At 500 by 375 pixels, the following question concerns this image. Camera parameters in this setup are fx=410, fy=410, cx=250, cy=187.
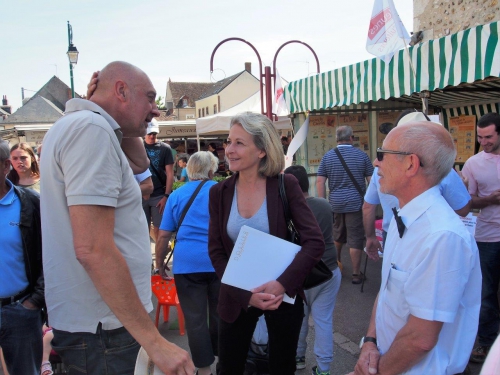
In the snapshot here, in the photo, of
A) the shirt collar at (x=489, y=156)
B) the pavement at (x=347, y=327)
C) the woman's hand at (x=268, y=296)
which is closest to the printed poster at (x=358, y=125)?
the pavement at (x=347, y=327)

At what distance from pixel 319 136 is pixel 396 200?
479 centimetres

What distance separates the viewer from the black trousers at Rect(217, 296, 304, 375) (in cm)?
234

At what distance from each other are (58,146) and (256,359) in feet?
8.01

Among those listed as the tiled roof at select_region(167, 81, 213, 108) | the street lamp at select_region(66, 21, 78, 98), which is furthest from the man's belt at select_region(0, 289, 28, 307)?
the tiled roof at select_region(167, 81, 213, 108)

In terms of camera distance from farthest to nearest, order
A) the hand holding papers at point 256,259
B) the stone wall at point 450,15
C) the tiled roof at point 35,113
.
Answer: the tiled roof at point 35,113 → the stone wall at point 450,15 → the hand holding papers at point 256,259

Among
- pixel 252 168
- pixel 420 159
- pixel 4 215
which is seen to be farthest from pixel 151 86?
pixel 4 215

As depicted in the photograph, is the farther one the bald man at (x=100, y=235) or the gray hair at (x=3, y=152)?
the gray hair at (x=3, y=152)

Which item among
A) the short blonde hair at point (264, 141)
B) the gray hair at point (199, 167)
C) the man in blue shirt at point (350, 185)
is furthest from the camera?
the man in blue shirt at point (350, 185)

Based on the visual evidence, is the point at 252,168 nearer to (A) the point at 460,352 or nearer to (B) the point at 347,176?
(A) the point at 460,352

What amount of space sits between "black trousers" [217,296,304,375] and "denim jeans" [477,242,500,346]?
5.96ft

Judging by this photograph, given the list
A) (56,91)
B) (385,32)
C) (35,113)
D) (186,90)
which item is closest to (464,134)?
(385,32)

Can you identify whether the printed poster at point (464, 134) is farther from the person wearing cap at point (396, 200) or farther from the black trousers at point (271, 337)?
the black trousers at point (271, 337)

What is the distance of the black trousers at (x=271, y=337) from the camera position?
2.34 meters

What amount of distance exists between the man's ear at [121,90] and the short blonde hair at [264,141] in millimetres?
893
